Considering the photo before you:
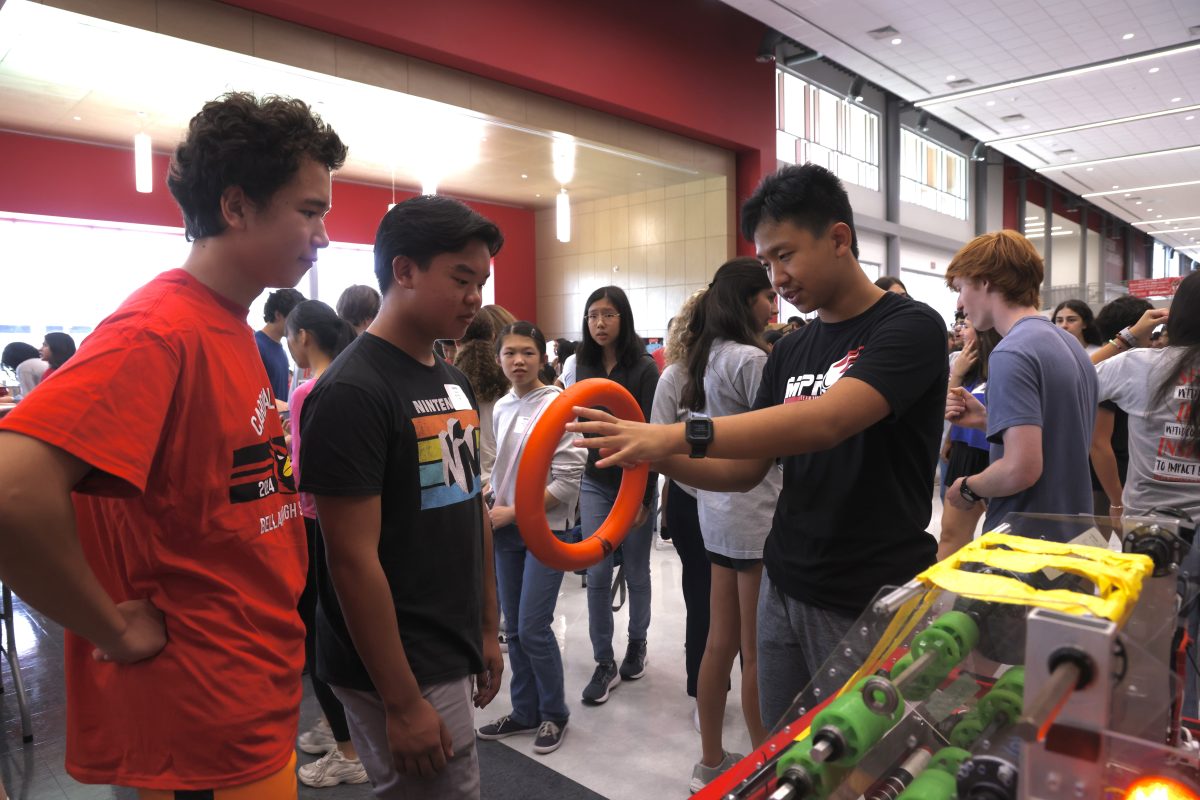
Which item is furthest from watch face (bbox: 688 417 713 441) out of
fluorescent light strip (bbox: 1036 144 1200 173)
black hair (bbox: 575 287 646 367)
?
fluorescent light strip (bbox: 1036 144 1200 173)

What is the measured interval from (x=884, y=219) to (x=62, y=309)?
12.5 meters

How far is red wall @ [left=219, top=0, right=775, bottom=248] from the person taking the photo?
5816 mm

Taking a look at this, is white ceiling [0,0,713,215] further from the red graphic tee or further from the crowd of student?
the red graphic tee

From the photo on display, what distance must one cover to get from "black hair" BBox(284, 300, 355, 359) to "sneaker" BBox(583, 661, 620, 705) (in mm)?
1782

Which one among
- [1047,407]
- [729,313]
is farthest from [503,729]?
[1047,407]

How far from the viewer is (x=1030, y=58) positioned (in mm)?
9930

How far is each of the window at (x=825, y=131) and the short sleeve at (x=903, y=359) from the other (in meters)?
9.03

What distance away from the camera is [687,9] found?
8312mm

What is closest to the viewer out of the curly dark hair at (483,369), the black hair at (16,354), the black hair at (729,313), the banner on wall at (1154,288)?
the black hair at (729,313)

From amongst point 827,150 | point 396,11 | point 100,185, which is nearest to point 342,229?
point 100,185

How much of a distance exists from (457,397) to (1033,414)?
152 centimetres

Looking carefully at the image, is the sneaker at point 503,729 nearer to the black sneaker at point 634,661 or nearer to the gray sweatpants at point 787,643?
the black sneaker at point 634,661

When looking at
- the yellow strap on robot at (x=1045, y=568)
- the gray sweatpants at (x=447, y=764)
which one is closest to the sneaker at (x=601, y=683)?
the gray sweatpants at (x=447, y=764)

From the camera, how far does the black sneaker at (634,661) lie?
11.3 feet
